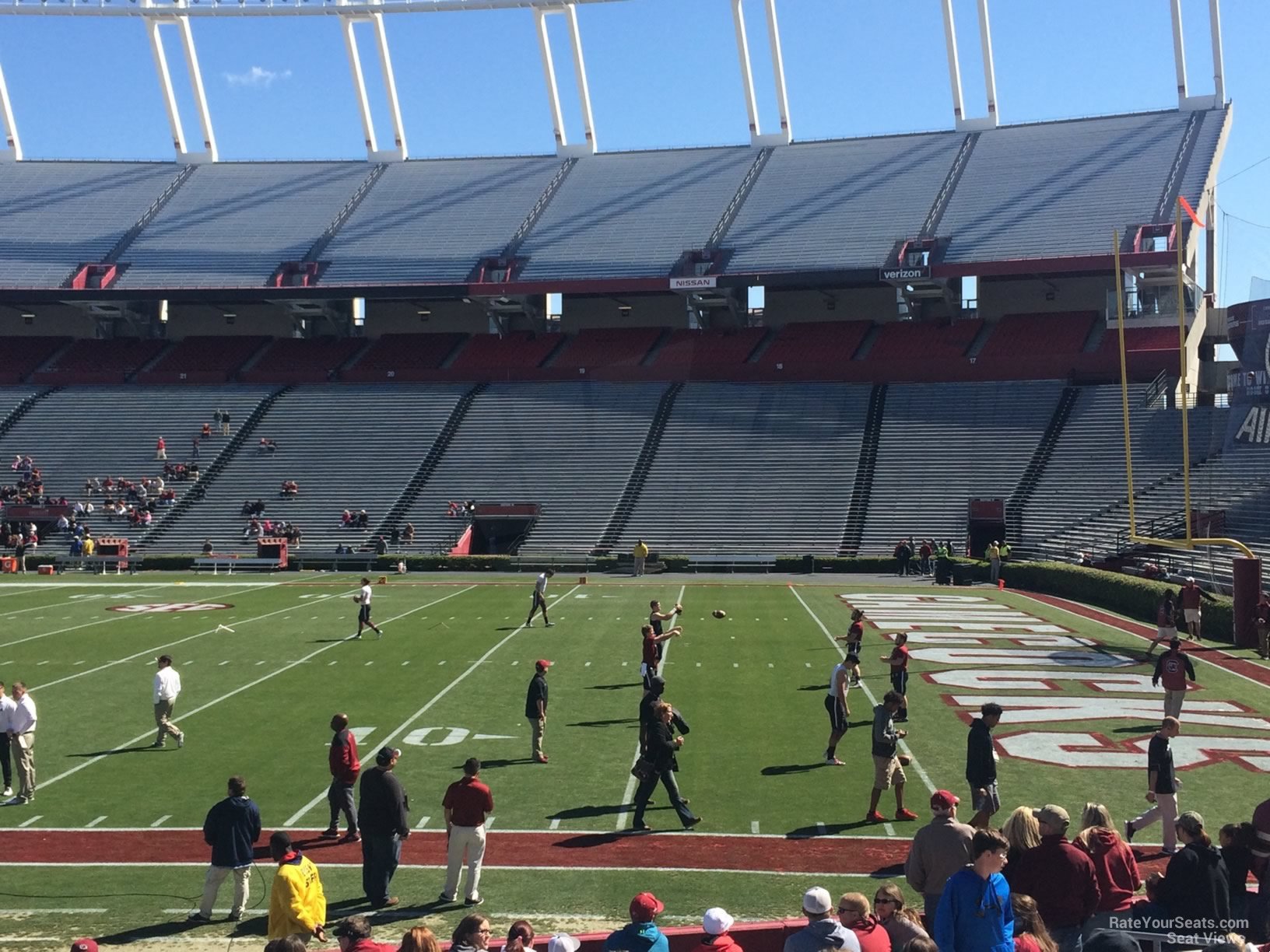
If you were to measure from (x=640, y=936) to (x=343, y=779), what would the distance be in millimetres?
5924

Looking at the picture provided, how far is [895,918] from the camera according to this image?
7395 mm

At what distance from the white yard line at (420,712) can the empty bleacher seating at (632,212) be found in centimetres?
3521

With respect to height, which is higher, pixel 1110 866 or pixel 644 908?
pixel 644 908

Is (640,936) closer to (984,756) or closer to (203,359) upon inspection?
(984,756)

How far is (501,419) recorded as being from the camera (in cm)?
5569

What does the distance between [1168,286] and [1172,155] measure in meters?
9.30

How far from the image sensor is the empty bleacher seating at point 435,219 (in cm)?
6169

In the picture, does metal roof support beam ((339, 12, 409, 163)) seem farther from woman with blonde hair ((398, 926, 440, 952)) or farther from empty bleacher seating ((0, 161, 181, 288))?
woman with blonde hair ((398, 926, 440, 952))

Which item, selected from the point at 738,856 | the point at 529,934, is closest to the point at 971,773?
the point at 738,856

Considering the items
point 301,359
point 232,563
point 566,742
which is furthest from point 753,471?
point 566,742

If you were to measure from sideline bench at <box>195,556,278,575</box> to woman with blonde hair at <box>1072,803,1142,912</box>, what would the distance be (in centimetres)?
3979

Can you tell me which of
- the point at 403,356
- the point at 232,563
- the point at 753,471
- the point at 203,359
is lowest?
the point at 232,563

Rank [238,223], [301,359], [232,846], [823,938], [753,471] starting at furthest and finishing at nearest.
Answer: [238,223], [301,359], [753,471], [232,846], [823,938]

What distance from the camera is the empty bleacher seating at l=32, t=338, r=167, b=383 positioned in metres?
62.4
